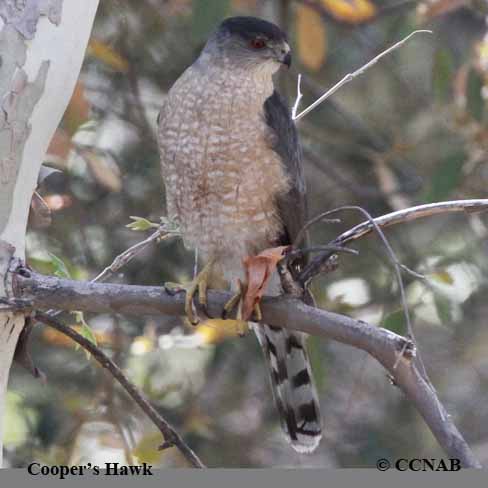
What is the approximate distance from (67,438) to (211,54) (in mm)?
2014

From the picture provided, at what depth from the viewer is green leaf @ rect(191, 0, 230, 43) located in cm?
427

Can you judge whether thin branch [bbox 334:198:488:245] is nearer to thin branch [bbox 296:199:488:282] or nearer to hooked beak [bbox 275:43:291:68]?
thin branch [bbox 296:199:488:282]

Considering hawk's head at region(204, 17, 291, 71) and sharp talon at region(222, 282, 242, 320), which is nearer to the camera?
sharp talon at region(222, 282, 242, 320)

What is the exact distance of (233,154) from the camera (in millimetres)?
3229

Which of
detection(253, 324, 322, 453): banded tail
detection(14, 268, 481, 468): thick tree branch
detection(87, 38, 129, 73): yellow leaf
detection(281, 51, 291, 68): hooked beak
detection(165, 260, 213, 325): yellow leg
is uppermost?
detection(281, 51, 291, 68): hooked beak

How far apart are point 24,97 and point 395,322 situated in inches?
47.1

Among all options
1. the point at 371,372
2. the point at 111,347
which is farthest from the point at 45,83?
the point at 371,372

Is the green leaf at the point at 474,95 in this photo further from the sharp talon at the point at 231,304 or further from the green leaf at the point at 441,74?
the sharp talon at the point at 231,304

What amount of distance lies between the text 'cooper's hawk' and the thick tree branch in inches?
21.3

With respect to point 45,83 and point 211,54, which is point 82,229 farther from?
point 45,83

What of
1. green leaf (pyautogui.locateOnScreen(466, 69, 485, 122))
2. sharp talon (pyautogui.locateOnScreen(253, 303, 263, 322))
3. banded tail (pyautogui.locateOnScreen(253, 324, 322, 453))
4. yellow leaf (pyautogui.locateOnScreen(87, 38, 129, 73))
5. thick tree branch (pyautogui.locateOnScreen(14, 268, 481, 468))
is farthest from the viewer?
yellow leaf (pyautogui.locateOnScreen(87, 38, 129, 73))

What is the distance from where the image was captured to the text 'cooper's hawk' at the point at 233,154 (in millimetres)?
3248

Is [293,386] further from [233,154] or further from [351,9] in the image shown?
[351,9]

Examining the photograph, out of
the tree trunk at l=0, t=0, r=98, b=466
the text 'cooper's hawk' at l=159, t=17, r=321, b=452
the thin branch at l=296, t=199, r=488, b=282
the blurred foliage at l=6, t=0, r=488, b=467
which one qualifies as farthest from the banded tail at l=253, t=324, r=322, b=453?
the tree trunk at l=0, t=0, r=98, b=466
